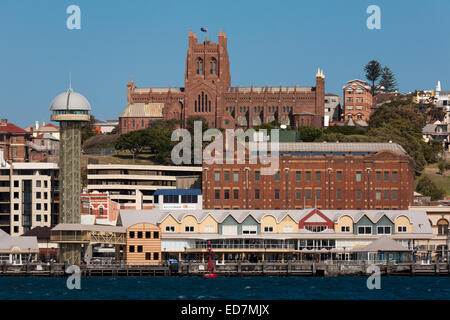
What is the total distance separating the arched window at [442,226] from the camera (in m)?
142

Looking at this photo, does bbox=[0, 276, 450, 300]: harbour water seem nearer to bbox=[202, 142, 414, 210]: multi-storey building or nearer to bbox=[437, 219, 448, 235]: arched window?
bbox=[437, 219, 448, 235]: arched window

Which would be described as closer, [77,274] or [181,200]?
[77,274]

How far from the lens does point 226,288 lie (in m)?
98.4

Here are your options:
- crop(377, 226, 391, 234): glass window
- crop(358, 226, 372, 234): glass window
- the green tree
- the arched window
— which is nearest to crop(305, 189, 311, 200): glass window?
the arched window

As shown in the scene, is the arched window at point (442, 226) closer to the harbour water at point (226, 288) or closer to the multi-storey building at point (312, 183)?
the multi-storey building at point (312, 183)

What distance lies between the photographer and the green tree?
18657 cm

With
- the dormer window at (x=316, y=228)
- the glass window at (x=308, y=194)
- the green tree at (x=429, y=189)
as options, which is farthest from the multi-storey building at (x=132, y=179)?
the dormer window at (x=316, y=228)

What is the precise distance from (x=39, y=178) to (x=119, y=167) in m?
29.7

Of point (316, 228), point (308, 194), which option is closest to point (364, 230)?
point (316, 228)

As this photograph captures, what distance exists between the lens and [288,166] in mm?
150250

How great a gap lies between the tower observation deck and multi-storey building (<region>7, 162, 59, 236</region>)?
96.8 feet

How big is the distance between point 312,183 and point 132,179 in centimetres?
4834

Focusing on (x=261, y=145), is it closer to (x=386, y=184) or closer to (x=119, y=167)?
(x=386, y=184)
